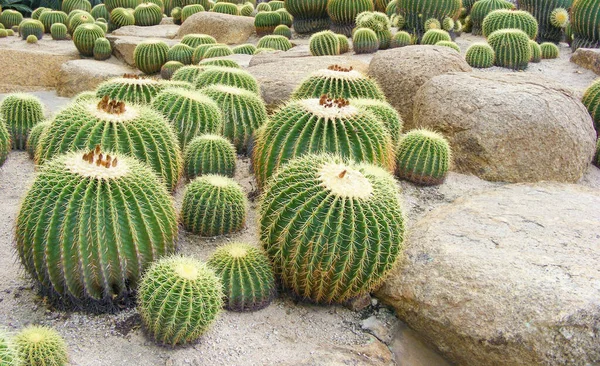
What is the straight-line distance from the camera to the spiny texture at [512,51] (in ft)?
30.4

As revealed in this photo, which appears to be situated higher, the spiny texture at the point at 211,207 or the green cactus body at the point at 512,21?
the spiny texture at the point at 211,207

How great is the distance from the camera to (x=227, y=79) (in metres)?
6.35

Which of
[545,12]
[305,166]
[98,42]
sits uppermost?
[305,166]

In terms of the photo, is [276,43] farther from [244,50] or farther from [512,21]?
[512,21]

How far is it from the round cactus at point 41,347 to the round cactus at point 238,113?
3192 mm

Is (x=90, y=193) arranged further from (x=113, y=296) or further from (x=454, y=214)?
(x=454, y=214)

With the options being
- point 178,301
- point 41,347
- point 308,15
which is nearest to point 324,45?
point 308,15

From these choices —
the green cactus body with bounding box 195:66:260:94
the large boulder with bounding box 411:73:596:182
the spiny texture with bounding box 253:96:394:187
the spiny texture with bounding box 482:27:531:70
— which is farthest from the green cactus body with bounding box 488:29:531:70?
the spiny texture with bounding box 253:96:394:187

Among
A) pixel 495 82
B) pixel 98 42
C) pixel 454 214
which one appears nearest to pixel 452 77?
pixel 495 82

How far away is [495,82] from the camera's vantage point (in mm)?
6258

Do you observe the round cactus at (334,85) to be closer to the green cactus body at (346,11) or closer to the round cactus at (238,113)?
the round cactus at (238,113)

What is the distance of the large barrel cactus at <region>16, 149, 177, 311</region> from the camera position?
3178 millimetres

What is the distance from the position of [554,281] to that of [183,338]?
2203mm

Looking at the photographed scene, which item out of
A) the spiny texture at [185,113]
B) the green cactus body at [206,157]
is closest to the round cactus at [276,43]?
the spiny texture at [185,113]
